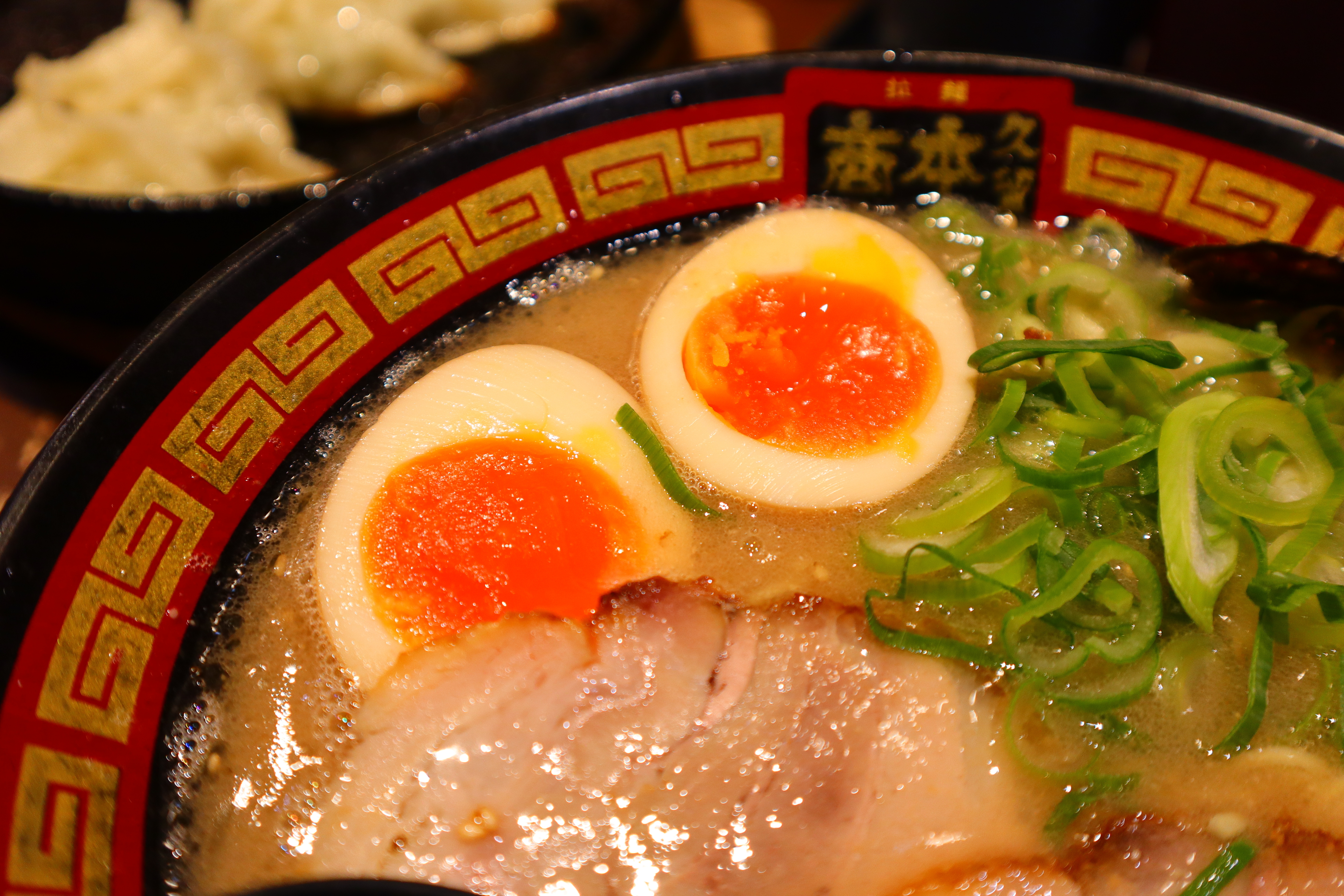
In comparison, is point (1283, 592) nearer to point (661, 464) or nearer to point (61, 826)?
point (661, 464)

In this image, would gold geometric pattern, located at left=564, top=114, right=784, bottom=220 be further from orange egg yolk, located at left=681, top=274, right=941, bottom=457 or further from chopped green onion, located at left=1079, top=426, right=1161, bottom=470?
chopped green onion, located at left=1079, top=426, right=1161, bottom=470

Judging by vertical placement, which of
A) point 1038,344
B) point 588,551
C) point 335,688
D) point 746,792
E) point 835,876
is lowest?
point 835,876

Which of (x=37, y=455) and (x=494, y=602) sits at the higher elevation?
(x=37, y=455)

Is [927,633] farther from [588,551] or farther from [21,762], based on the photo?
[21,762]

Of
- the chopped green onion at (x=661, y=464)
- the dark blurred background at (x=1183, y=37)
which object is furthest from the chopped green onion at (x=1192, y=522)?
the dark blurred background at (x=1183, y=37)

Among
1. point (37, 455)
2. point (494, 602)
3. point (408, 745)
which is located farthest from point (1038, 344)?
point (37, 455)

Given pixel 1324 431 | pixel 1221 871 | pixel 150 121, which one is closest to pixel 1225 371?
pixel 1324 431
